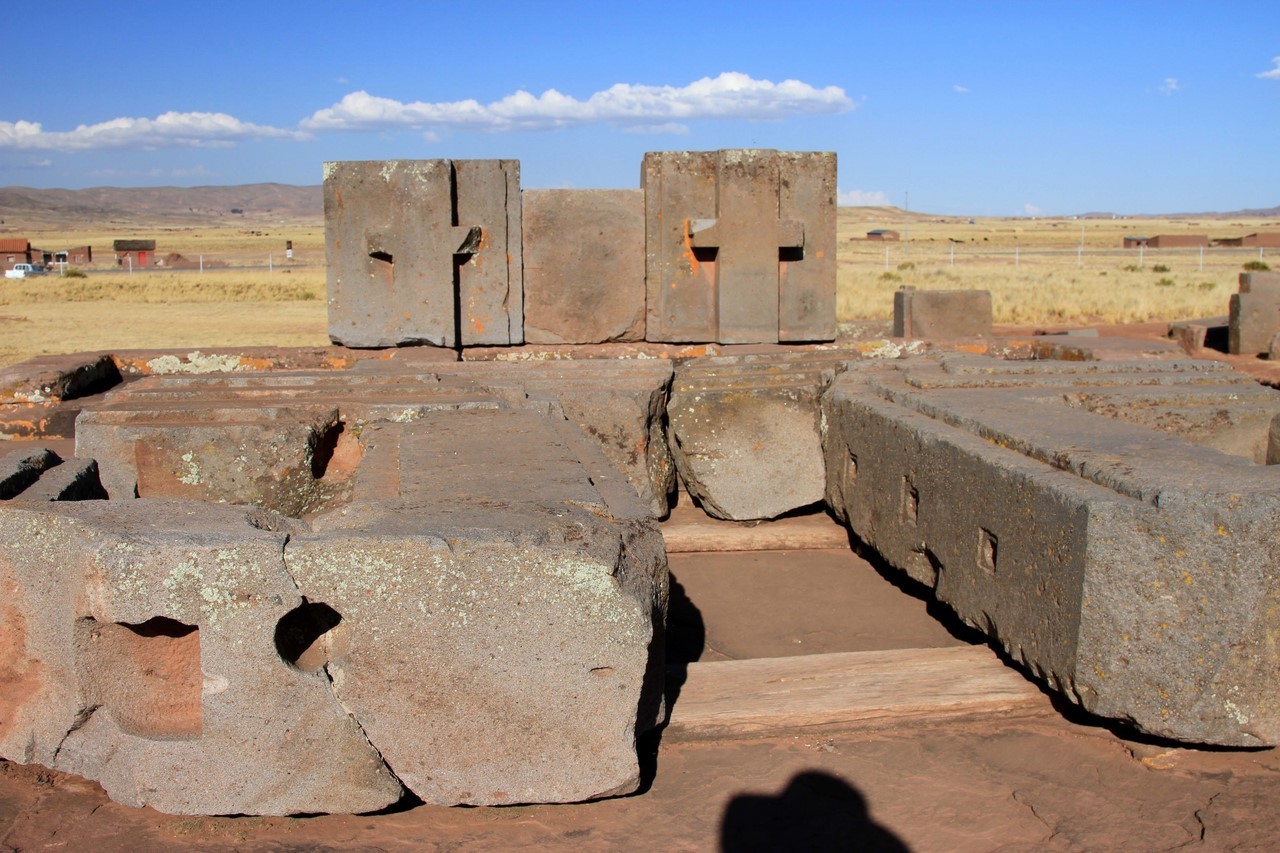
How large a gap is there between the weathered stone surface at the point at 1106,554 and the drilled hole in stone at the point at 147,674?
2302mm

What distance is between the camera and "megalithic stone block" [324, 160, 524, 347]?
254 inches

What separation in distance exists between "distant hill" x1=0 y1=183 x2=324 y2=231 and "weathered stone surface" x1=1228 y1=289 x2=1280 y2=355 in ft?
393

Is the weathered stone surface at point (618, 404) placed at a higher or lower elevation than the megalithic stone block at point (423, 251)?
lower

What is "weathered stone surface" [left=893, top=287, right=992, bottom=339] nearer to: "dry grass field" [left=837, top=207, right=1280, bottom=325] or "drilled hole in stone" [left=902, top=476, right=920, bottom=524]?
"drilled hole in stone" [left=902, top=476, right=920, bottom=524]

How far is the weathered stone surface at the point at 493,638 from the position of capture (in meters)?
2.52

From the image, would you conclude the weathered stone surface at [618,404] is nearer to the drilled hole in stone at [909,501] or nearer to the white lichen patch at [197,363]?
the drilled hole in stone at [909,501]

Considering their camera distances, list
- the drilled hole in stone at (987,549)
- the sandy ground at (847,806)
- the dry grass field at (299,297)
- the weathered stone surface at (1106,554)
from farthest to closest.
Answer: the dry grass field at (299,297) → the drilled hole in stone at (987,549) → the weathered stone surface at (1106,554) → the sandy ground at (847,806)

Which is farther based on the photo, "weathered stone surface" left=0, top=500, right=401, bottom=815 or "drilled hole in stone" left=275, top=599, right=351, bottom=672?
"drilled hole in stone" left=275, top=599, right=351, bottom=672

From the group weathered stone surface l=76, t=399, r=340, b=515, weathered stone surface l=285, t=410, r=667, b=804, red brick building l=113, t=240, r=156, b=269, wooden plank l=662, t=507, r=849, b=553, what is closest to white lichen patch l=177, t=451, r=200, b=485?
weathered stone surface l=76, t=399, r=340, b=515

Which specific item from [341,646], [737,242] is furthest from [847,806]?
[737,242]

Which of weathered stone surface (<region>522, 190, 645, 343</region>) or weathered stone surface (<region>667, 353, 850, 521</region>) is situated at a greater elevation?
weathered stone surface (<region>522, 190, 645, 343</region>)

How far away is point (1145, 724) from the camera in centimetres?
299

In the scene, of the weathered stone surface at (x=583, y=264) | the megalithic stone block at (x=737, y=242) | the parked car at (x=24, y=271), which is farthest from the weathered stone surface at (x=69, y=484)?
the parked car at (x=24, y=271)

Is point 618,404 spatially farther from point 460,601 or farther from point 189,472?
point 460,601
